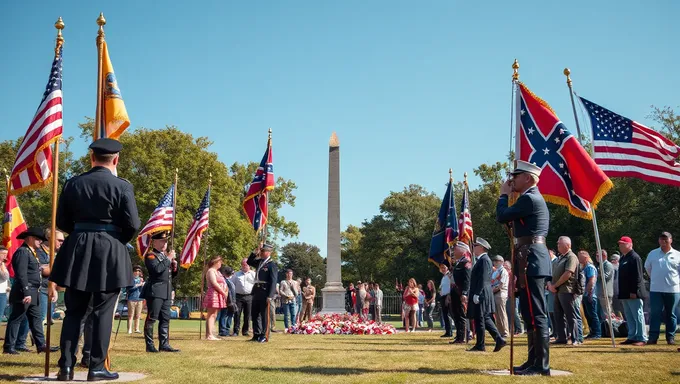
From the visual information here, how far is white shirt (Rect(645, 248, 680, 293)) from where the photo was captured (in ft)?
37.9

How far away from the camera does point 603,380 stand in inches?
250

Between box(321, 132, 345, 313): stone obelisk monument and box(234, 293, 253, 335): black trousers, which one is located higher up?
box(321, 132, 345, 313): stone obelisk monument

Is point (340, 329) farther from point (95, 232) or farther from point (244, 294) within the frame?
point (95, 232)

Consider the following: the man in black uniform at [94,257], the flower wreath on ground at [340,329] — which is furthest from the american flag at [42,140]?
the flower wreath on ground at [340,329]

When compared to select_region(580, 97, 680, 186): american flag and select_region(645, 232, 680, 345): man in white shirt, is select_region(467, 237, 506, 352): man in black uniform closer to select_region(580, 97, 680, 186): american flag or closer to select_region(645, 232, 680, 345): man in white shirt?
select_region(580, 97, 680, 186): american flag

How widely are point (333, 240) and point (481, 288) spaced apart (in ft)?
55.5

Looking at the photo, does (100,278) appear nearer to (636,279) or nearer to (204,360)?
(204,360)

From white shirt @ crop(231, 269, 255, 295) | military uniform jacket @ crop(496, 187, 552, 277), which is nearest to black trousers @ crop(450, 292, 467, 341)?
military uniform jacket @ crop(496, 187, 552, 277)

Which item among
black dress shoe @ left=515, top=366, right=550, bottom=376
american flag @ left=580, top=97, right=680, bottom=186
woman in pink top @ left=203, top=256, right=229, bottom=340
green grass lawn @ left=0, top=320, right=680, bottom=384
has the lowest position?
green grass lawn @ left=0, top=320, right=680, bottom=384

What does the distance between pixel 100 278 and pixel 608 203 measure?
120ft

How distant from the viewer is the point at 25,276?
31.4 ft

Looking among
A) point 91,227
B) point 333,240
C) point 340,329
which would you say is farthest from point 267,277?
point 333,240

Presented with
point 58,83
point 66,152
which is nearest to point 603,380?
point 58,83

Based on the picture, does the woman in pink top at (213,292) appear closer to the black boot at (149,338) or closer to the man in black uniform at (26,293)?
the black boot at (149,338)
